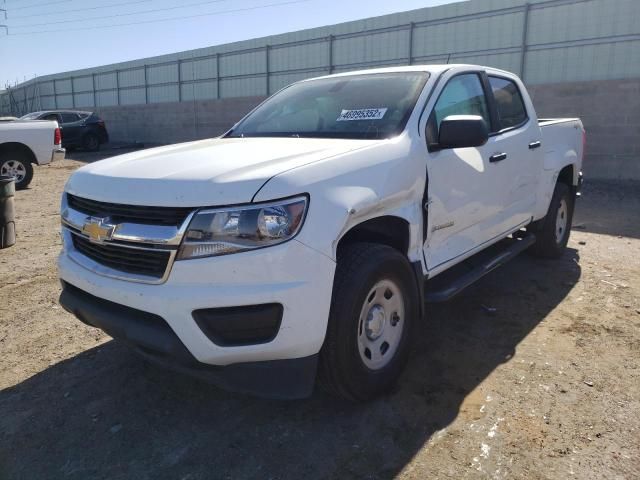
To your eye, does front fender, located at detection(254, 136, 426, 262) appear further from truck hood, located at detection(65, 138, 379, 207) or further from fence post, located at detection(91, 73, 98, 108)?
fence post, located at detection(91, 73, 98, 108)

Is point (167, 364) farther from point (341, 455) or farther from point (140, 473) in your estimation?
point (341, 455)

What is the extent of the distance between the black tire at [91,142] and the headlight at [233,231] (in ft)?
66.7

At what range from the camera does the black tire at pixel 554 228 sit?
5.32 m

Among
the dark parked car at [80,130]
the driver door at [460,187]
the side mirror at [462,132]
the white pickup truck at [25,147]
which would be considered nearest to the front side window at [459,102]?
the driver door at [460,187]

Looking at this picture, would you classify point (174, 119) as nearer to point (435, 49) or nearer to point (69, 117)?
point (69, 117)

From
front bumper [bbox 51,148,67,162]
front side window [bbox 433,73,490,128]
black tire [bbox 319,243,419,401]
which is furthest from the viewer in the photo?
front bumper [bbox 51,148,67,162]

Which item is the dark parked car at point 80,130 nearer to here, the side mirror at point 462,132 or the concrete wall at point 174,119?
the concrete wall at point 174,119

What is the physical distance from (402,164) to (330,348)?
1.10 m

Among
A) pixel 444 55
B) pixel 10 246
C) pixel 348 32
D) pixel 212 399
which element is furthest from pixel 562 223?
pixel 348 32

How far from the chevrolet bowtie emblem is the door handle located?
264 cm

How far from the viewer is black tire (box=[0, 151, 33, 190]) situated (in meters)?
10.6

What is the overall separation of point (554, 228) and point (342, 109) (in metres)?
2.95

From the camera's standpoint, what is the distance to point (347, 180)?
2.62 meters

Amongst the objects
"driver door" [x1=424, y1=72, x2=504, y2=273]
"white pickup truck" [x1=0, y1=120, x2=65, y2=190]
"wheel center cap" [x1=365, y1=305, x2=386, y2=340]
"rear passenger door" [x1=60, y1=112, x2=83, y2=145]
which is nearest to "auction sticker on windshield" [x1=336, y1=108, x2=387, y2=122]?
"driver door" [x1=424, y1=72, x2=504, y2=273]
